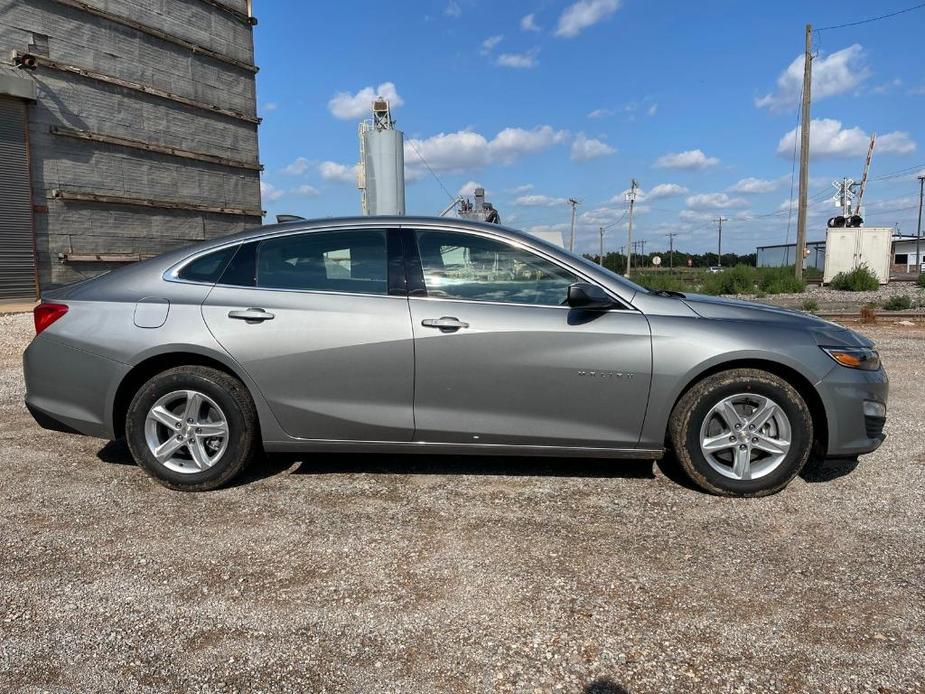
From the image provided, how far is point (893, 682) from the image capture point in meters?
2.07

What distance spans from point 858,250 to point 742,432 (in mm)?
28526

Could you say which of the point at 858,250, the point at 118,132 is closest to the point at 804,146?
the point at 858,250

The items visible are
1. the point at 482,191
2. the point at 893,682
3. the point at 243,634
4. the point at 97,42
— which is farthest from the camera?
the point at 482,191

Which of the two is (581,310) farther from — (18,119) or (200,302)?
(18,119)

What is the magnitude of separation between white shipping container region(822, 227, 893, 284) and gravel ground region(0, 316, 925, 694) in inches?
1074

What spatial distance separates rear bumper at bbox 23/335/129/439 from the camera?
12.3ft

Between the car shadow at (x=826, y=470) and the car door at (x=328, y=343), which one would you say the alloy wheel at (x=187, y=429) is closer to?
the car door at (x=328, y=343)

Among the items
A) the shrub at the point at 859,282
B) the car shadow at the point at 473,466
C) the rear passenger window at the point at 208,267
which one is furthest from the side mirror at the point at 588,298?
the shrub at the point at 859,282

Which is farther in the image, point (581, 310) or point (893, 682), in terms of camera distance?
point (581, 310)

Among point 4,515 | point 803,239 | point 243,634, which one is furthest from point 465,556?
point 803,239

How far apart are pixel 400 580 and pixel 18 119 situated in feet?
53.5

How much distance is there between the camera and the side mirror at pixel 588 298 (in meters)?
3.53

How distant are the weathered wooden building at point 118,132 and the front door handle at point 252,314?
46.0 ft

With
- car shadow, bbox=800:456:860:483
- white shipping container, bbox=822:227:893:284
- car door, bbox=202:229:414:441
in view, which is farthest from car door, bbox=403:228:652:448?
white shipping container, bbox=822:227:893:284
